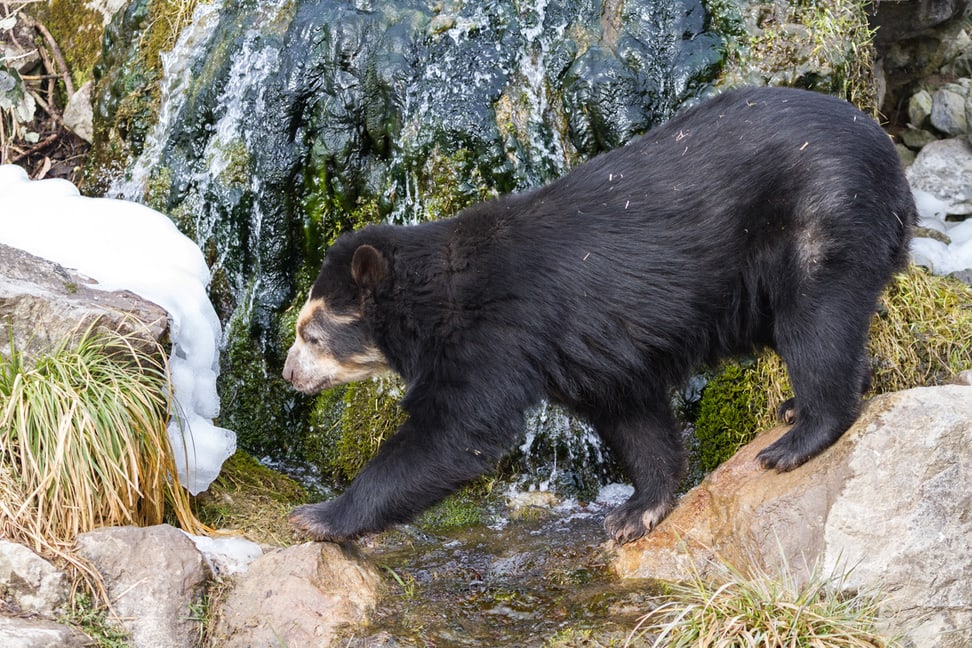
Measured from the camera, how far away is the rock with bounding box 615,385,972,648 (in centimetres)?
423

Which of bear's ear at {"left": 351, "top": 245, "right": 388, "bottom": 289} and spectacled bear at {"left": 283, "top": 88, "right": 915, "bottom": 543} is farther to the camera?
bear's ear at {"left": 351, "top": 245, "right": 388, "bottom": 289}

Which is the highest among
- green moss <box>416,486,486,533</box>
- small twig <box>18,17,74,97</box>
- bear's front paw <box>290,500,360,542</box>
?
small twig <box>18,17,74,97</box>

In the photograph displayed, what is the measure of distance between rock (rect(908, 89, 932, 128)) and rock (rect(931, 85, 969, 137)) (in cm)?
5

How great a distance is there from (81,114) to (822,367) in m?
6.88

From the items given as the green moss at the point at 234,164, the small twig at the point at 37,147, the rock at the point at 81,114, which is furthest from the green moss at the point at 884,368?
the small twig at the point at 37,147

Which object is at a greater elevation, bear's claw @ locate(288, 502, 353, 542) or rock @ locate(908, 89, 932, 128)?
rock @ locate(908, 89, 932, 128)

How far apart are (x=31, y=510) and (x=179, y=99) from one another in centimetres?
417

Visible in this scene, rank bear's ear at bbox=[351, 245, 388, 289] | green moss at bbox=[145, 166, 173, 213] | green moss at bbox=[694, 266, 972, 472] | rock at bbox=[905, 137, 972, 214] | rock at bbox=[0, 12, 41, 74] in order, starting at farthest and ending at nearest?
1. rock at bbox=[0, 12, 41, 74]
2. rock at bbox=[905, 137, 972, 214]
3. green moss at bbox=[145, 166, 173, 213]
4. green moss at bbox=[694, 266, 972, 472]
5. bear's ear at bbox=[351, 245, 388, 289]

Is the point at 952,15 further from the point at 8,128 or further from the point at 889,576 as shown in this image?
the point at 8,128

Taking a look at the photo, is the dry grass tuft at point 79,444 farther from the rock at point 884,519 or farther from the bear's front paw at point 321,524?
the rock at point 884,519

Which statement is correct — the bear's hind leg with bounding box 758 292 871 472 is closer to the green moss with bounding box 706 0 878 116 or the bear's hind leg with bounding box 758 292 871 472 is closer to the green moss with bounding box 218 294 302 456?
the green moss with bounding box 706 0 878 116

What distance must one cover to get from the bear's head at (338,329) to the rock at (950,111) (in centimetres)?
591

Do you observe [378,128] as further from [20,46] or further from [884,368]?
[20,46]

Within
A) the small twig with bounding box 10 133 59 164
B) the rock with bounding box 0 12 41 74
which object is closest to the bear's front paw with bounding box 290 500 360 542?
the small twig with bounding box 10 133 59 164
